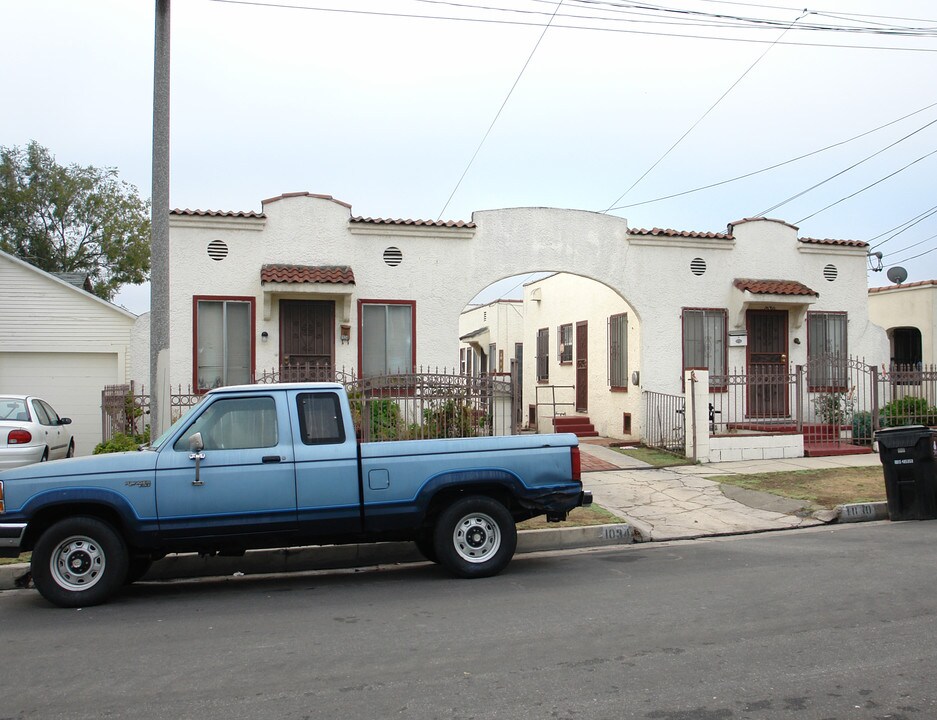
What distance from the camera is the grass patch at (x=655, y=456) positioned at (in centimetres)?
1511

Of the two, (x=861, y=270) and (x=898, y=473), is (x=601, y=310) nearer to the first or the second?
(x=861, y=270)

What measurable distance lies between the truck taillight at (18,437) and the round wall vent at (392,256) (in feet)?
21.6

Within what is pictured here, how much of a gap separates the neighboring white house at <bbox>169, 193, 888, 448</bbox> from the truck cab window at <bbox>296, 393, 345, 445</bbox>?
23.7 feet

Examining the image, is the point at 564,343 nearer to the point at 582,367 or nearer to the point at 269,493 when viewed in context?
the point at 582,367

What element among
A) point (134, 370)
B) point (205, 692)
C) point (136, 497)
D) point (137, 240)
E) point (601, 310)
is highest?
point (137, 240)

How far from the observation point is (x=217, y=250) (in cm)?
1523

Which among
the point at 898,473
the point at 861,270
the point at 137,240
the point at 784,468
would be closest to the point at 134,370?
the point at 784,468

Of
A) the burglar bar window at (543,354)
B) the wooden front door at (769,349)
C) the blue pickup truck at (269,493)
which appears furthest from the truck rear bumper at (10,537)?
the burglar bar window at (543,354)

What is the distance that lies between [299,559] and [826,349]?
43.1 feet

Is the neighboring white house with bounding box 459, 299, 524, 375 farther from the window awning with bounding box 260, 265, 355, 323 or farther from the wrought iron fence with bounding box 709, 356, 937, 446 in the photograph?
the window awning with bounding box 260, 265, 355, 323

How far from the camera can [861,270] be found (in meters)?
18.2

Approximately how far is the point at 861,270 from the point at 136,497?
52.1 feet

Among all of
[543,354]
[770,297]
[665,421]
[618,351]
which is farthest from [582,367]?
[770,297]

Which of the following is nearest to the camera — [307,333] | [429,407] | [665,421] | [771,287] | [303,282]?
[429,407]
